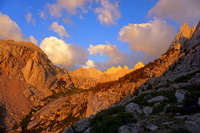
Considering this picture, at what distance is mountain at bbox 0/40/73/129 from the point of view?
113081mm

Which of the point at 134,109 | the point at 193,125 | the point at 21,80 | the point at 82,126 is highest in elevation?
the point at 21,80

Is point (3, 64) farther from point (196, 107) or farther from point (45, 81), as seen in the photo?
point (196, 107)

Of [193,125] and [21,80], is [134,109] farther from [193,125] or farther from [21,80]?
[21,80]

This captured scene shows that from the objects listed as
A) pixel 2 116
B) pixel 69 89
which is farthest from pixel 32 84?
pixel 2 116

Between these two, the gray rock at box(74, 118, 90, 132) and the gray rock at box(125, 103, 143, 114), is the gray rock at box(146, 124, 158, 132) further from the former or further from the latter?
the gray rock at box(74, 118, 90, 132)

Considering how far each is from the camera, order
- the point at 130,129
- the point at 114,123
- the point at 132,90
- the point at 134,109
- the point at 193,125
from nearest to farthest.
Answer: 1. the point at 193,125
2. the point at 130,129
3. the point at 114,123
4. the point at 134,109
5. the point at 132,90

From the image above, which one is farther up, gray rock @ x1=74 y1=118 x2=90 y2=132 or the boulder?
the boulder

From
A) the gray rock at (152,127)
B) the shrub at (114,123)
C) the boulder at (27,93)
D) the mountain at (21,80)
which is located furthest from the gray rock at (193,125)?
the boulder at (27,93)

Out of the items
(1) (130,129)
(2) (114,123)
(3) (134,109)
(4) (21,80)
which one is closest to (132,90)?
(3) (134,109)

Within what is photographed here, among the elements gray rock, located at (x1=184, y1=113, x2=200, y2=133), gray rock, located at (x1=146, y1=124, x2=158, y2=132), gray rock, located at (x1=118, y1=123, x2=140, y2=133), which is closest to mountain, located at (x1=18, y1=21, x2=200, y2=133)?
gray rock, located at (x1=118, y1=123, x2=140, y2=133)

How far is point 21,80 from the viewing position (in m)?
150

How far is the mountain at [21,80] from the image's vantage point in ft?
371

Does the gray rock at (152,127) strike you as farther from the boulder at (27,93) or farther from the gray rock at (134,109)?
the boulder at (27,93)

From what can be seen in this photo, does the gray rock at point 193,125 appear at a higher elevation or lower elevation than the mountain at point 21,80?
lower
